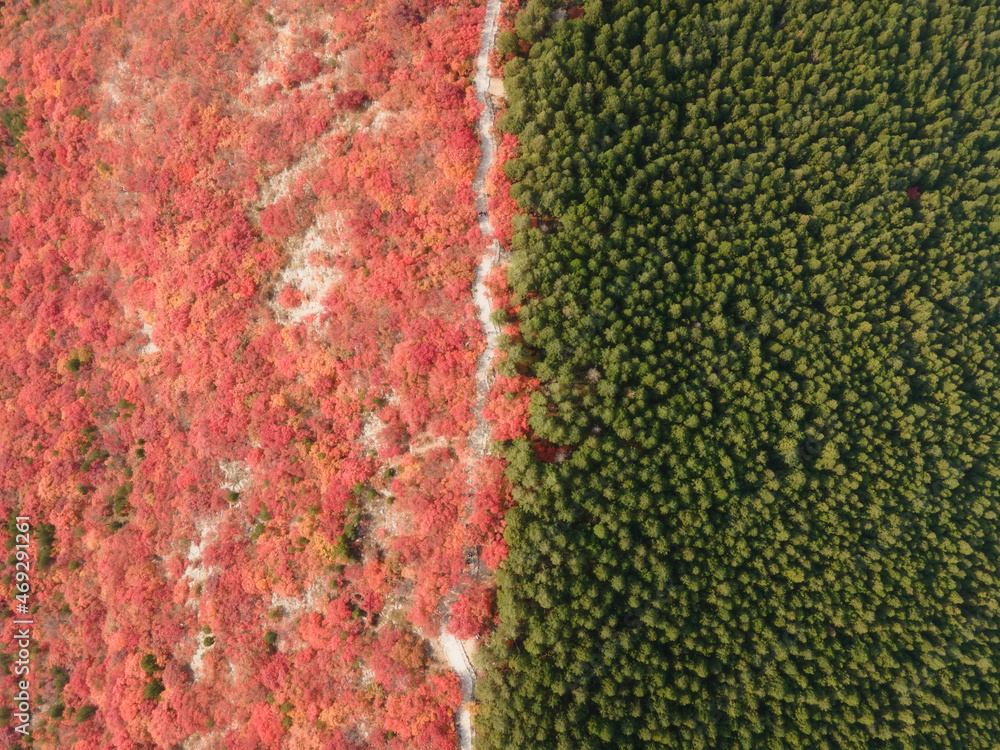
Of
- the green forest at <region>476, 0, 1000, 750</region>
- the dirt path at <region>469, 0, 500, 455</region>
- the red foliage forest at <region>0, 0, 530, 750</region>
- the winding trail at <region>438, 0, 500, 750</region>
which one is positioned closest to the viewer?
the green forest at <region>476, 0, 1000, 750</region>

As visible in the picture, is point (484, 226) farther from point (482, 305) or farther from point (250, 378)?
point (250, 378)

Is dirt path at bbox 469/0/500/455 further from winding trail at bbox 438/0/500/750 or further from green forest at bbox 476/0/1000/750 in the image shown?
green forest at bbox 476/0/1000/750

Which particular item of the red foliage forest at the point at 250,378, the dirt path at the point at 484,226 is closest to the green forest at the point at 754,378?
the dirt path at the point at 484,226

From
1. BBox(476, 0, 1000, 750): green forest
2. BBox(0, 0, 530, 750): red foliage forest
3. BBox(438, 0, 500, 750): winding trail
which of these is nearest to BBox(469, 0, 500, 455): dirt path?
BBox(438, 0, 500, 750): winding trail

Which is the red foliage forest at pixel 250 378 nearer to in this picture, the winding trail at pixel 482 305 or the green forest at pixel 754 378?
the winding trail at pixel 482 305

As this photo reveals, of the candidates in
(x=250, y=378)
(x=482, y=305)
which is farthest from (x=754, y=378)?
(x=250, y=378)

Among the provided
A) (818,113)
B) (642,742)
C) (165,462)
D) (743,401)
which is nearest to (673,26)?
(818,113)
